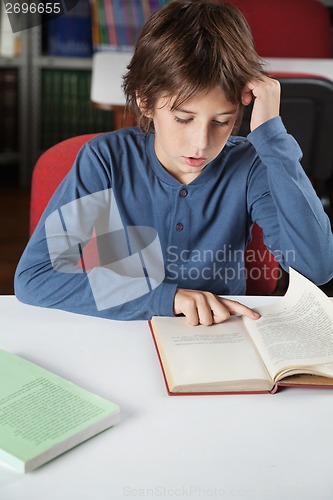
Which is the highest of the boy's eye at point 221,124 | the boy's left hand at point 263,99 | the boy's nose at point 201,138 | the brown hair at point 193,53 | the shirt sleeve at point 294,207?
the brown hair at point 193,53

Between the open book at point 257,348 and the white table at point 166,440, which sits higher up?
the open book at point 257,348

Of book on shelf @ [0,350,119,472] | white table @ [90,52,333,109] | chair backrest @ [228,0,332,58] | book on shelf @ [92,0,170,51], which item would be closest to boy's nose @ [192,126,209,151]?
book on shelf @ [0,350,119,472]

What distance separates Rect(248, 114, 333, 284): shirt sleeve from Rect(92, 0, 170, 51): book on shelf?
235 cm

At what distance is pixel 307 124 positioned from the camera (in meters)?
2.28

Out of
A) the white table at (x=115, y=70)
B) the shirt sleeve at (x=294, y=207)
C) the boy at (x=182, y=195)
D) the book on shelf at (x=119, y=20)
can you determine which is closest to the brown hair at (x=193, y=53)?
→ the boy at (x=182, y=195)

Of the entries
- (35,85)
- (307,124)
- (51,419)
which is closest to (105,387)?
(51,419)

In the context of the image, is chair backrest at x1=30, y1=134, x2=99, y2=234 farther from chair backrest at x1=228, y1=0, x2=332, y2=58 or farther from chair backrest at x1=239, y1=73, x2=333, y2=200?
chair backrest at x1=228, y1=0, x2=332, y2=58

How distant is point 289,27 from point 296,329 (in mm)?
2462

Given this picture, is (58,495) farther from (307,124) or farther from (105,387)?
(307,124)

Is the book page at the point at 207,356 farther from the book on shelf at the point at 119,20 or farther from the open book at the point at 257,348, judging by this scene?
the book on shelf at the point at 119,20

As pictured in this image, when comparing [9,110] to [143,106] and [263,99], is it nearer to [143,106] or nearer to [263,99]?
[143,106]

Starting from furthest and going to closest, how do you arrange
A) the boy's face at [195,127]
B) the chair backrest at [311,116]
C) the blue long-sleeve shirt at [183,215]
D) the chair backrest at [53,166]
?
the chair backrest at [311,116] → the chair backrest at [53,166] → the blue long-sleeve shirt at [183,215] → the boy's face at [195,127]

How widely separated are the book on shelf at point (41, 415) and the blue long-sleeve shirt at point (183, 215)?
1.09 feet

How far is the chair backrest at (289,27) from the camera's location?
3.17 metres
